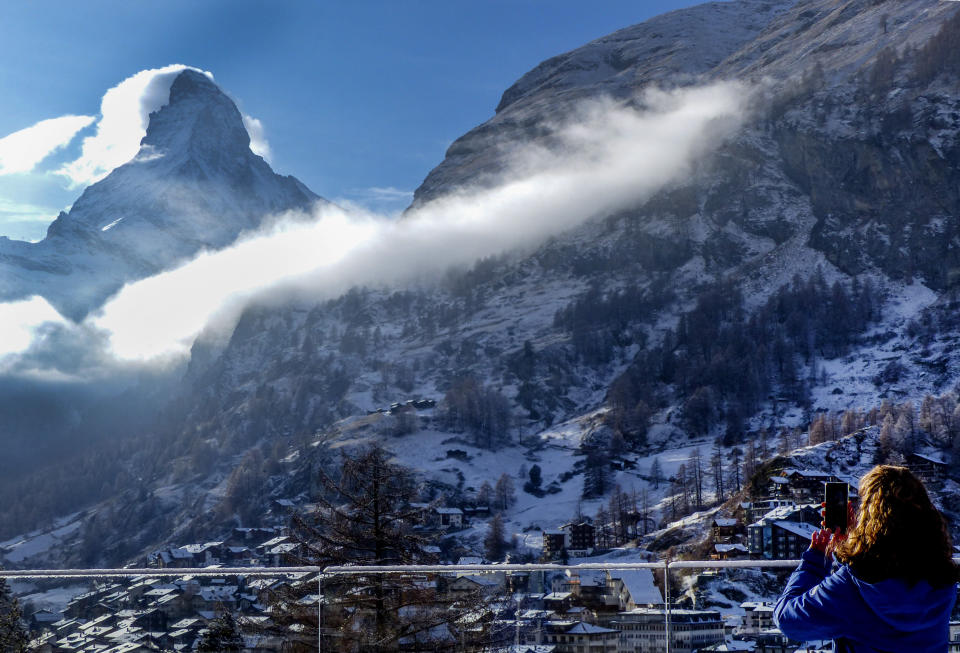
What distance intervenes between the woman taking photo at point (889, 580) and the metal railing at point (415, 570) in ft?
6.37

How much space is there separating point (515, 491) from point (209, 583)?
426 feet

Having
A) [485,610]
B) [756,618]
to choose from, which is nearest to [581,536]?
[485,610]

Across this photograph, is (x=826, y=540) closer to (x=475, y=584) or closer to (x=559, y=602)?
(x=559, y=602)

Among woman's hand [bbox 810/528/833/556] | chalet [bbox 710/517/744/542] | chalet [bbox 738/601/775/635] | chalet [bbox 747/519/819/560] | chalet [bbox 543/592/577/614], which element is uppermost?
woman's hand [bbox 810/528/833/556]

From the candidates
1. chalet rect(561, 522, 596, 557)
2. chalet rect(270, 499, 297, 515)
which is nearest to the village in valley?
chalet rect(561, 522, 596, 557)

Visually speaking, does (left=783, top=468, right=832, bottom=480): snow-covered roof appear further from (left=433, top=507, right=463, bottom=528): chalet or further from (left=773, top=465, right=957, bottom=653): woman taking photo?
(left=773, top=465, right=957, bottom=653): woman taking photo

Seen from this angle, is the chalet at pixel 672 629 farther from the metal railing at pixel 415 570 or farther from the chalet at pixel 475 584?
the chalet at pixel 475 584

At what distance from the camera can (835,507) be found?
18.5 ft

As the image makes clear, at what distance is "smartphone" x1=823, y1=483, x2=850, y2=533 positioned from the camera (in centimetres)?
562

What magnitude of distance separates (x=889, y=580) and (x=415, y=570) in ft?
16.4

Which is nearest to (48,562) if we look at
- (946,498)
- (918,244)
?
(946,498)

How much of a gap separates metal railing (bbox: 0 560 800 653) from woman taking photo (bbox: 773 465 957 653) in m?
1.94

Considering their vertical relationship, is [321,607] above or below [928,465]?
above

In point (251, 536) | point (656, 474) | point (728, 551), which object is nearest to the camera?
point (728, 551)
